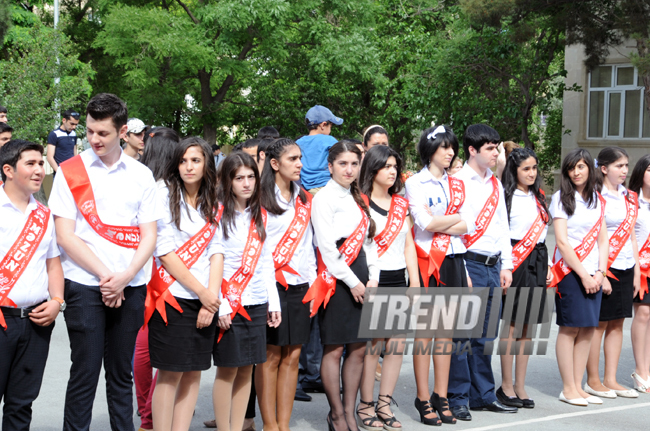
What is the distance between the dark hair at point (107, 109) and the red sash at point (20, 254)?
0.55 metres

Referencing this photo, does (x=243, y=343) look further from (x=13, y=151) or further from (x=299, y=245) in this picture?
(x=13, y=151)

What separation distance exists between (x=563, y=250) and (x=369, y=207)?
5.23ft

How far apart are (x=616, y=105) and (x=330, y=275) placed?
20899 mm

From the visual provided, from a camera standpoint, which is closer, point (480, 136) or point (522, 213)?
point (480, 136)

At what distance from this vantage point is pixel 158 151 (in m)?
4.27

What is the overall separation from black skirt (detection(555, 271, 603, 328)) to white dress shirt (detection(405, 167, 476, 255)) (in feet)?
3.17

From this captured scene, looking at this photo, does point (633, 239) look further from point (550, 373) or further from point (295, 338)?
point (295, 338)

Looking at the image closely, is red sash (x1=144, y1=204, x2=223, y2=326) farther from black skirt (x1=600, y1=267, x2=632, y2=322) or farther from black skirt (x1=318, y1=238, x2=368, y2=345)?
black skirt (x1=600, y1=267, x2=632, y2=322)

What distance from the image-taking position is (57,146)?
33.9 feet

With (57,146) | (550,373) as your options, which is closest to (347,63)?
(57,146)

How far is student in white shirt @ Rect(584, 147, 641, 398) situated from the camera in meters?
5.43

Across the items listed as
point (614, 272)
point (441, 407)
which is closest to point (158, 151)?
point (441, 407)

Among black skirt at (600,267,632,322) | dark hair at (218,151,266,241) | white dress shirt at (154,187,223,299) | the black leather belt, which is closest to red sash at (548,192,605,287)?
black skirt at (600,267,632,322)

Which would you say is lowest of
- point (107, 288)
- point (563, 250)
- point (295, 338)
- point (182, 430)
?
point (182, 430)
